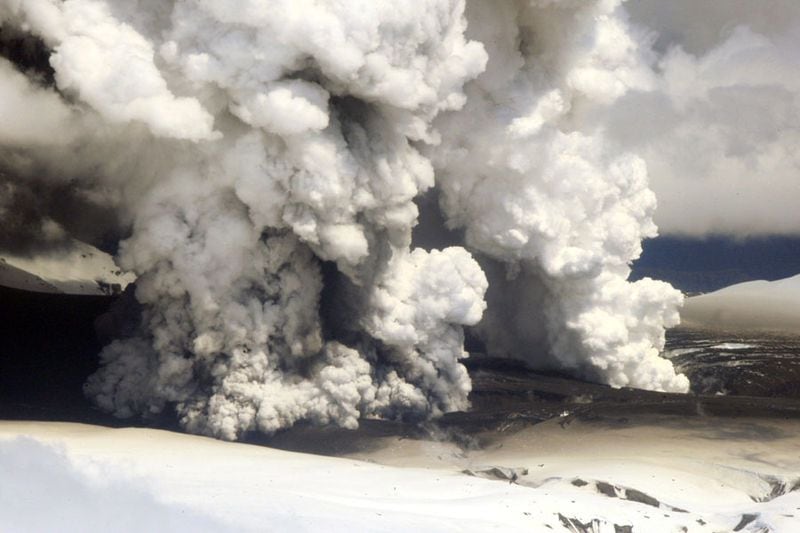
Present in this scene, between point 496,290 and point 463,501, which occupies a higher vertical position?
point 496,290

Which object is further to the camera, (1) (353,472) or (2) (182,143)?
(2) (182,143)

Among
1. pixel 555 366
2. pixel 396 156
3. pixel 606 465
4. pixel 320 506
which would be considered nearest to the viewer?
pixel 320 506

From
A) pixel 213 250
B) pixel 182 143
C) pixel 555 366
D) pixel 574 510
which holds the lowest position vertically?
pixel 574 510

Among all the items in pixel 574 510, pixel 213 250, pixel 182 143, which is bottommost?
pixel 574 510

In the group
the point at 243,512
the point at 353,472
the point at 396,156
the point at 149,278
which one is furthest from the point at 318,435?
the point at 243,512

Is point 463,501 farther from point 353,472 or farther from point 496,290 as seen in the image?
point 496,290

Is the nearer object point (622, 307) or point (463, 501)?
point (463, 501)

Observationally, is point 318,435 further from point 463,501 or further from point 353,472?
point 463,501

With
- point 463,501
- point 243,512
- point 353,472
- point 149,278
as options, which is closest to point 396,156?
point 149,278

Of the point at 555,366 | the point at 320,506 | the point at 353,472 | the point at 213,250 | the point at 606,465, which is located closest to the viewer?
the point at 320,506

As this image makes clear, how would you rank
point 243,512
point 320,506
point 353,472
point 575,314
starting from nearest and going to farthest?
point 243,512
point 320,506
point 353,472
point 575,314
